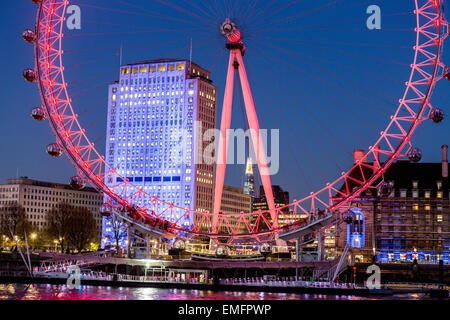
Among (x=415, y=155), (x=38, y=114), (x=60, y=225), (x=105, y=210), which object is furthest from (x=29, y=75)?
(x=60, y=225)

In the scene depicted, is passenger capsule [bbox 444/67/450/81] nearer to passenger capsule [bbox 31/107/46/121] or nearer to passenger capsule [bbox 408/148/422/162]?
passenger capsule [bbox 408/148/422/162]

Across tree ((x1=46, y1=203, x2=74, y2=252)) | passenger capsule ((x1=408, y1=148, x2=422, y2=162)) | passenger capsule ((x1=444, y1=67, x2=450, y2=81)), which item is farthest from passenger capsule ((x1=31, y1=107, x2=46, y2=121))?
tree ((x1=46, y1=203, x2=74, y2=252))

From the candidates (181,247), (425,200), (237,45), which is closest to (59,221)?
(181,247)

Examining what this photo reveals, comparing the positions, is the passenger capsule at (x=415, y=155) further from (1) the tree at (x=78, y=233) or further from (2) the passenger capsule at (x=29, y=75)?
(1) the tree at (x=78, y=233)

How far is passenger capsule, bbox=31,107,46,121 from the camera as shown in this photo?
7888 centimetres

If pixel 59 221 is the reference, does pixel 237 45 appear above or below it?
above

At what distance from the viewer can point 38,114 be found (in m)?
79.0

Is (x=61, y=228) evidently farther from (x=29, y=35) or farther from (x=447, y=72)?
(x=447, y=72)

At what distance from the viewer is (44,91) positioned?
78.8 metres

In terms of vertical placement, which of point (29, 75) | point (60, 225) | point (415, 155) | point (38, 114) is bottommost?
point (60, 225)
